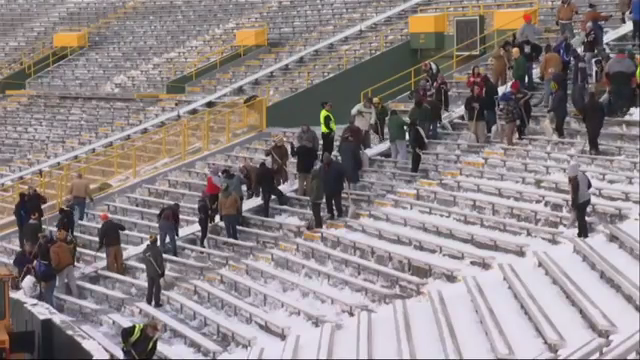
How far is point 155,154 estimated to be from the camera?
21.8 metres

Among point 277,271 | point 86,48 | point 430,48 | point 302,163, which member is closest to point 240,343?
point 277,271

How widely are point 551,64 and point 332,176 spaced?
4.32 m

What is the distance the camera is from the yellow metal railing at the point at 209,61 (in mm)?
30734

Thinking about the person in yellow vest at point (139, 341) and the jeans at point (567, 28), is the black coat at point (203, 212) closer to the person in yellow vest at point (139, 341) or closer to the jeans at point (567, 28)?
the person in yellow vest at point (139, 341)

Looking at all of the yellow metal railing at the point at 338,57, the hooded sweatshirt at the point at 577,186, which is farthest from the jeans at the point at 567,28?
the hooded sweatshirt at the point at 577,186

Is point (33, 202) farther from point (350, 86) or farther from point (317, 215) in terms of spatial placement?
point (350, 86)

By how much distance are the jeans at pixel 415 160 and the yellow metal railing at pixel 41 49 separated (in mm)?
22317

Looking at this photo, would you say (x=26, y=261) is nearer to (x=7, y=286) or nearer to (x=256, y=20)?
(x=7, y=286)

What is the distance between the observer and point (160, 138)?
71.2 feet

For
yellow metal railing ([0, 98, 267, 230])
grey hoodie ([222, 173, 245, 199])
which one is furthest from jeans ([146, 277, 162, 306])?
yellow metal railing ([0, 98, 267, 230])

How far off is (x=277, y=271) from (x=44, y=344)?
10.5 feet

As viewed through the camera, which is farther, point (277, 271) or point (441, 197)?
point (441, 197)

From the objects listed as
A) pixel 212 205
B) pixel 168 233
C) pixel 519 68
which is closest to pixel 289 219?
pixel 212 205

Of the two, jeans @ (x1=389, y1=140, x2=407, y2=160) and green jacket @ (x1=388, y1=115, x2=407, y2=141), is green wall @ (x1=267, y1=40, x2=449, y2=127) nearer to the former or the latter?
jeans @ (x1=389, y1=140, x2=407, y2=160)
